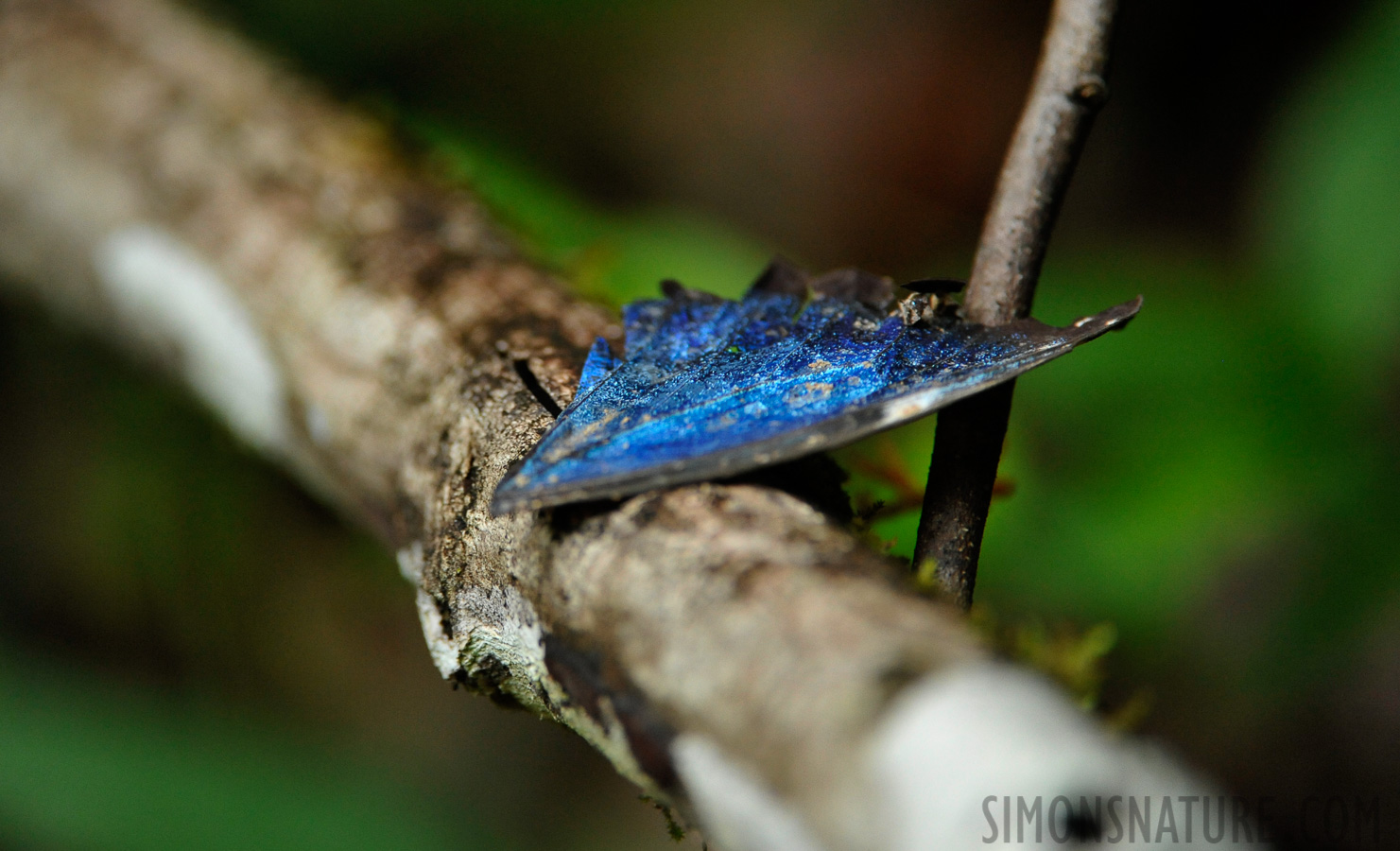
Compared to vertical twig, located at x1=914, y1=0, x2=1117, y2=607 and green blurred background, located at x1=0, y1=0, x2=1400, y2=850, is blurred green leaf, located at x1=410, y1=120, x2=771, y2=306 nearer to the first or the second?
green blurred background, located at x1=0, y1=0, x2=1400, y2=850

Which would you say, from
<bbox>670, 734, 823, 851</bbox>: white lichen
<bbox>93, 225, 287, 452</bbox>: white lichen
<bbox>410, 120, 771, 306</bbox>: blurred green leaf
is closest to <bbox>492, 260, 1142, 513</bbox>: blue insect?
<bbox>670, 734, 823, 851</bbox>: white lichen

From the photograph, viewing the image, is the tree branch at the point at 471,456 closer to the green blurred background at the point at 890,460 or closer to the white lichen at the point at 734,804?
the white lichen at the point at 734,804

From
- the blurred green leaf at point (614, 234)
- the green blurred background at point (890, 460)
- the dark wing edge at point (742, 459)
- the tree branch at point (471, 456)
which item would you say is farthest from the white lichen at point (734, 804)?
the blurred green leaf at point (614, 234)

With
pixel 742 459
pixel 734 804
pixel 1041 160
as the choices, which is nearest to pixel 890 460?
pixel 1041 160

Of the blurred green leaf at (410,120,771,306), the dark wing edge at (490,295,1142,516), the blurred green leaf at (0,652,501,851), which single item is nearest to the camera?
the dark wing edge at (490,295,1142,516)

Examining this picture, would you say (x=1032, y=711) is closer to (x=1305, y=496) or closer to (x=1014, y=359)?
(x=1014, y=359)

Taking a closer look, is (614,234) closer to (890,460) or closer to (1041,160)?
(890,460)

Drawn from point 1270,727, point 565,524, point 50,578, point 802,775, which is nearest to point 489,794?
point 50,578
